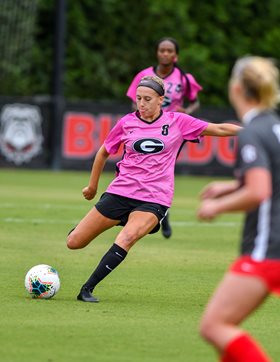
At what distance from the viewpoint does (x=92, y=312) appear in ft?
30.8

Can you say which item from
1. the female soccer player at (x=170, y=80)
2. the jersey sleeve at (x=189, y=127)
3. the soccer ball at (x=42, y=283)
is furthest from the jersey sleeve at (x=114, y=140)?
the female soccer player at (x=170, y=80)

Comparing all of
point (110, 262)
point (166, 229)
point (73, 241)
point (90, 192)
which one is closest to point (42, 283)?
point (73, 241)

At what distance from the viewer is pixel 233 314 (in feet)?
19.6

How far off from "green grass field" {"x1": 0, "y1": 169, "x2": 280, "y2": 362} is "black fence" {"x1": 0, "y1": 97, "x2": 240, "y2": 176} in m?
9.09

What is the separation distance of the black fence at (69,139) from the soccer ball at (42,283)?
18210 mm

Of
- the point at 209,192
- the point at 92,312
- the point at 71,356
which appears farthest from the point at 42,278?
the point at 209,192

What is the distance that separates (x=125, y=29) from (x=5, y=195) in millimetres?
19071

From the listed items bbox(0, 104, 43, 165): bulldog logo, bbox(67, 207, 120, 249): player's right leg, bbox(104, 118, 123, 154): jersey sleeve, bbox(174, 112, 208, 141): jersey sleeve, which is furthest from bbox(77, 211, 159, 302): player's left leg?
bbox(0, 104, 43, 165): bulldog logo

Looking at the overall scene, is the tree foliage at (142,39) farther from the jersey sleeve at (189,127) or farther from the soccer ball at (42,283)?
the soccer ball at (42,283)

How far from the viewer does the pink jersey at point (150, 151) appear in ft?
33.5

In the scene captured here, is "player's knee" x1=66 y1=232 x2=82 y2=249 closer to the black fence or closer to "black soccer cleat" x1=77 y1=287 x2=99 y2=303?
"black soccer cleat" x1=77 y1=287 x2=99 y2=303

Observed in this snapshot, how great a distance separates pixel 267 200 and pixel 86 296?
4155 millimetres

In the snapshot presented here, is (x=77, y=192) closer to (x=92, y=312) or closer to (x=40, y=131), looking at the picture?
(x=40, y=131)

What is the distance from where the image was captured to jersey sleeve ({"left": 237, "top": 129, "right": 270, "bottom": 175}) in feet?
19.5
